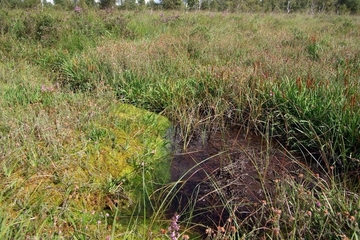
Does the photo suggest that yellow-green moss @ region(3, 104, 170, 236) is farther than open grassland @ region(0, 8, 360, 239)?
Yes

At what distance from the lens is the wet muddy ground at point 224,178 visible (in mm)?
2312

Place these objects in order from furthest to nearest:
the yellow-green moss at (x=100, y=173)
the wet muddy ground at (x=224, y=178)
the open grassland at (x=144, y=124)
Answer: the wet muddy ground at (x=224, y=178)
the yellow-green moss at (x=100, y=173)
the open grassland at (x=144, y=124)

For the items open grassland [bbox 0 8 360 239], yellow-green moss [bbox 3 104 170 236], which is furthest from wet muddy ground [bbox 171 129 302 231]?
yellow-green moss [bbox 3 104 170 236]

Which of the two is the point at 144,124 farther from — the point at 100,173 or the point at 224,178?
the point at 224,178

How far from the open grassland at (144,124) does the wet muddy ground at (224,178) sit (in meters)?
0.11

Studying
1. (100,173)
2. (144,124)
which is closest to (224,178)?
(100,173)

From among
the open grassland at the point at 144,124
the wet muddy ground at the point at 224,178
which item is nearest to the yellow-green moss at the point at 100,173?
the open grassland at the point at 144,124

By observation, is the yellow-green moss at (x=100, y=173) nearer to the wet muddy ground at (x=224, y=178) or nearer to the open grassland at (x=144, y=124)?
the open grassland at (x=144, y=124)

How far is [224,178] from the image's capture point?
274cm

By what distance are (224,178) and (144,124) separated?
1504mm

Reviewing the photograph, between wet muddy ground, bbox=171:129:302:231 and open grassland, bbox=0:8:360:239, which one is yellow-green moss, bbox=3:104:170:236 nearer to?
open grassland, bbox=0:8:360:239

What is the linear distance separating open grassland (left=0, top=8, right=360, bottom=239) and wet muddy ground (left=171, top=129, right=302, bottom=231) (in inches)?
4.4

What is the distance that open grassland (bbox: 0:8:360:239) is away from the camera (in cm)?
197

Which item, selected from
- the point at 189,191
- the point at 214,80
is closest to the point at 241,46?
the point at 214,80
